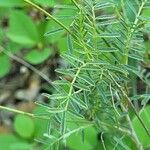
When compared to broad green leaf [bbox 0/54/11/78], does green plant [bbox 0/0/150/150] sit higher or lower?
higher

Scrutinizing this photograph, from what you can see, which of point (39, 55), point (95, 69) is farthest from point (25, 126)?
point (95, 69)

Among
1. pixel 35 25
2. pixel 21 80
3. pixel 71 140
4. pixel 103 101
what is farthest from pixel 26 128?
pixel 103 101

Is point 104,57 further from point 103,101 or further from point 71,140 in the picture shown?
point 71,140

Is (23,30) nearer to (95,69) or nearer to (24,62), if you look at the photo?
(24,62)

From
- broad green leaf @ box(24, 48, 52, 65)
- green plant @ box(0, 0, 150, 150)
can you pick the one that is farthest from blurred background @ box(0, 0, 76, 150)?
green plant @ box(0, 0, 150, 150)

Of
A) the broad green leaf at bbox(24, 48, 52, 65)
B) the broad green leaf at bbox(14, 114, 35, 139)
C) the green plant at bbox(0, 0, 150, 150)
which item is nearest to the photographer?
the green plant at bbox(0, 0, 150, 150)

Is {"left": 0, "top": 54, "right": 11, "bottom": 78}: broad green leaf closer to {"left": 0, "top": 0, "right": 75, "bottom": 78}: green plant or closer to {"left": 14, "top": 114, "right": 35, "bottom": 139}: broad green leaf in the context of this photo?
{"left": 0, "top": 0, "right": 75, "bottom": 78}: green plant

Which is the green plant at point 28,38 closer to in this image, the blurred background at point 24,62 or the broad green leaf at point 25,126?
the blurred background at point 24,62
